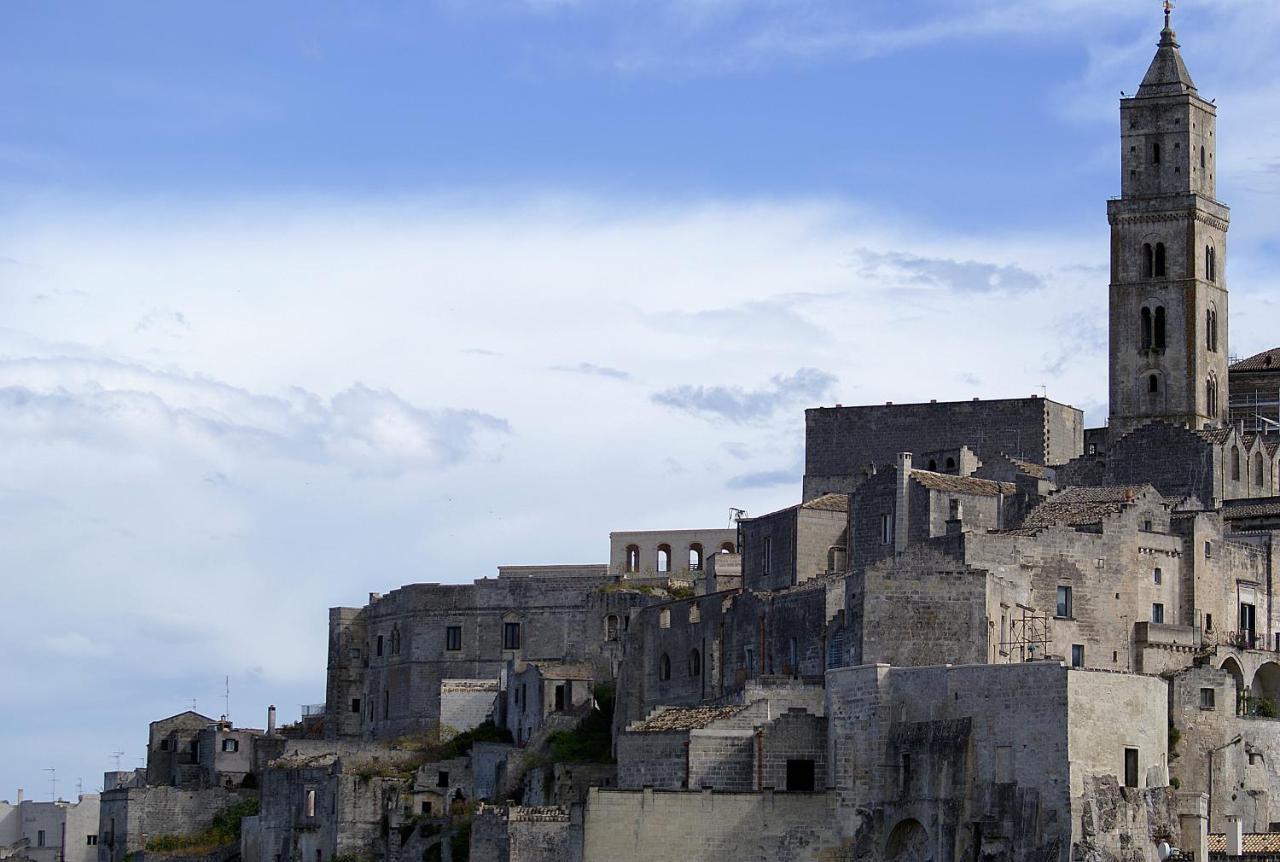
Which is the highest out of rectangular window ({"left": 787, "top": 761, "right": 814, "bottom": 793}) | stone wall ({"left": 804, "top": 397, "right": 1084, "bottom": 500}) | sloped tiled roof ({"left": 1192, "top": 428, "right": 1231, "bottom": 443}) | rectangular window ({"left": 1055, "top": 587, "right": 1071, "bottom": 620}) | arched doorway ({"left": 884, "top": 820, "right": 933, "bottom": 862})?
stone wall ({"left": 804, "top": 397, "right": 1084, "bottom": 500})

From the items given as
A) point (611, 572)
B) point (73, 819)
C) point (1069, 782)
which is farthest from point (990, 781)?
point (73, 819)

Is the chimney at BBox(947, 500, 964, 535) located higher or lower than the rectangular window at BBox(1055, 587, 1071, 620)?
higher

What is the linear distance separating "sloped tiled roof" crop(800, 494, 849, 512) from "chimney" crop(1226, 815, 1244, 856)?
18263 mm

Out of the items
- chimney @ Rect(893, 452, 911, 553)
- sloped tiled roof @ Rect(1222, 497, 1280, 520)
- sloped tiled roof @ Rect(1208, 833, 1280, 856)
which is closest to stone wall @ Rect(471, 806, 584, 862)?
chimney @ Rect(893, 452, 911, 553)

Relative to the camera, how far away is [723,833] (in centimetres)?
6569

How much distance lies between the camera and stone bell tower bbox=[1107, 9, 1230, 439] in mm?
85125

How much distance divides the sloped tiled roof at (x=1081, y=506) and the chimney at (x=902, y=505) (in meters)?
3.22

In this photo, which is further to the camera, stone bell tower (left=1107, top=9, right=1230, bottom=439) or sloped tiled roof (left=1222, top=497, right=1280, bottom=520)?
stone bell tower (left=1107, top=9, right=1230, bottom=439)

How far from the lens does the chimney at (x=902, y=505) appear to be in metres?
77.4

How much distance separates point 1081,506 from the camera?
7631cm

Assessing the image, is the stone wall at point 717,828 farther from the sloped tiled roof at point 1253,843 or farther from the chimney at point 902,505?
the chimney at point 902,505

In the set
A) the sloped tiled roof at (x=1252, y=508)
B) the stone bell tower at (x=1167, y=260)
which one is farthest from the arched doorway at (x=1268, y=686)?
the stone bell tower at (x=1167, y=260)

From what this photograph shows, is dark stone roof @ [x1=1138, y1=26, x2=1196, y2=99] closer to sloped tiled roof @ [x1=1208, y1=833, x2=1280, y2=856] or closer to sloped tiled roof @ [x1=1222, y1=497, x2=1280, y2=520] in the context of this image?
sloped tiled roof @ [x1=1222, y1=497, x2=1280, y2=520]

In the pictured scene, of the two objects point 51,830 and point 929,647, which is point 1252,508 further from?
point 51,830
